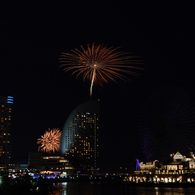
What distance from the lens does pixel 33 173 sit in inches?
7392

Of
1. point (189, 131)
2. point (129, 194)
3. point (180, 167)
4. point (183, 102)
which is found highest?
point (183, 102)

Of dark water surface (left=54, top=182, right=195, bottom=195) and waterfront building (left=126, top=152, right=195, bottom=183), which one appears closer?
dark water surface (left=54, top=182, right=195, bottom=195)

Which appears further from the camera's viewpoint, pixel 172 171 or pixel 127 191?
pixel 172 171

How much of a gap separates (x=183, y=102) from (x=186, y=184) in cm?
3003

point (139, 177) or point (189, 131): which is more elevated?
point (189, 131)

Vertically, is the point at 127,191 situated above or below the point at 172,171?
below

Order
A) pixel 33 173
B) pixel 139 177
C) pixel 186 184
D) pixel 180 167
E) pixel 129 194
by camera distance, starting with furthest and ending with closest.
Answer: pixel 33 173
pixel 139 177
pixel 180 167
pixel 186 184
pixel 129 194

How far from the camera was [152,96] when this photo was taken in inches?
4648

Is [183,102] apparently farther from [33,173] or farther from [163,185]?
[33,173]

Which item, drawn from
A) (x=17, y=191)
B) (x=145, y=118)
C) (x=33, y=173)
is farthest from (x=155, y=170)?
(x=17, y=191)

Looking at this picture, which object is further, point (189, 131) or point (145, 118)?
point (145, 118)

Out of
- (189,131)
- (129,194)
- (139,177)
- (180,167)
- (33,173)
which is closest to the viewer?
(129,194)

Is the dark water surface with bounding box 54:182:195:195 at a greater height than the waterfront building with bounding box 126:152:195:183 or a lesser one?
lesser

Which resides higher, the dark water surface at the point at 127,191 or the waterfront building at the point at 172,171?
the waterfront building at the point at 172,171
